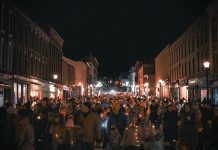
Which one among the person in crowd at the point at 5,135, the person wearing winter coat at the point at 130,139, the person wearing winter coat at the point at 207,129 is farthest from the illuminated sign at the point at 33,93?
the person in crowd at the point at 5,135

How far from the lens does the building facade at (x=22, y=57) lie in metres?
31.3

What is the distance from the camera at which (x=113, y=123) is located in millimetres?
10828

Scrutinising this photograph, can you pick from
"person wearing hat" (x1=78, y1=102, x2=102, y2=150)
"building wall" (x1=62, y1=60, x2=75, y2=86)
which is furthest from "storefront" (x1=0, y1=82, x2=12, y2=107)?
"building wall" (x1=62, y1=60, x2=75, y2=86)

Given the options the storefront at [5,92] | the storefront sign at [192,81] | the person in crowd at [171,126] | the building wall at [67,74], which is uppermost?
the building wall at [67,74]

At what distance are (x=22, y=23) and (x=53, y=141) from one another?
94.8 feet

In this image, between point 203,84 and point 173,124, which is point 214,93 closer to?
point 203,84

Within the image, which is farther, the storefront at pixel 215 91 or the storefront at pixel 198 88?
the storefront at pixel 198 88

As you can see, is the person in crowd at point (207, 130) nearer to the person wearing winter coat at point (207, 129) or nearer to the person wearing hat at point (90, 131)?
the person wearing winter coat at point (207, 129)

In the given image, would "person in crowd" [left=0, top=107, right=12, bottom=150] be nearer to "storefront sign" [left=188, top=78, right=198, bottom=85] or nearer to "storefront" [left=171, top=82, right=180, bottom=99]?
"storefront sign" [left=188, top=78, right=198, bottom=85]

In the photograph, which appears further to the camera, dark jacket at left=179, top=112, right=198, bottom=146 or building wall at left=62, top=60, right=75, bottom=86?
building wall at left=62, top=60, right=75, bottom=86

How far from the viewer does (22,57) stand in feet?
122

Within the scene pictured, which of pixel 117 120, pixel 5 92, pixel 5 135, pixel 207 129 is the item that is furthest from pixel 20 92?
pixel 5 135


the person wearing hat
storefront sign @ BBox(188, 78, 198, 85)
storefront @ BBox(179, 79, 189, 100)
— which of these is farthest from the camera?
storefront @ BBox(179, 79, 189, 100)

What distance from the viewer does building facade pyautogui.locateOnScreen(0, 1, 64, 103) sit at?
31.3m
